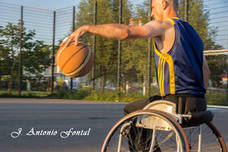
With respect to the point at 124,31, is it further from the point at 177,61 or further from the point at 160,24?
the point at 177,61

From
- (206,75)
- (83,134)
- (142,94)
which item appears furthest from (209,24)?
(206,75)

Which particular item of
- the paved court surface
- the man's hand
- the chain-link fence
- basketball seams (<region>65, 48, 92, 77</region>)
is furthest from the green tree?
the man's hand

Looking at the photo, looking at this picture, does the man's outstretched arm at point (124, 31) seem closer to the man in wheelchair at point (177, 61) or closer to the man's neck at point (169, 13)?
the man in wheelchair at point (177, 61)

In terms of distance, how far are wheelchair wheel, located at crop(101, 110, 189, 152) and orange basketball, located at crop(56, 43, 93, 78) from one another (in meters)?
0.84

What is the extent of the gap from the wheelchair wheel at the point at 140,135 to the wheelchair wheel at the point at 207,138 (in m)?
0.28

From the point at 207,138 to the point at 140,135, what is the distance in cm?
76

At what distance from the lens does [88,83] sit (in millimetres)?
19297

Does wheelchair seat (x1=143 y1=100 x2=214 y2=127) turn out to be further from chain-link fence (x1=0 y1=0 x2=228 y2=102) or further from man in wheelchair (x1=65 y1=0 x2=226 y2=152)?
chain-link fence (x1=0 y1=0 x2=228 y2=102)

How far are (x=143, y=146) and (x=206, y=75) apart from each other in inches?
34.8

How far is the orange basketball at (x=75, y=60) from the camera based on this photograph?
3344 millimetres

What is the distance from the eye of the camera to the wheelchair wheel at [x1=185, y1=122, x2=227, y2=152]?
10.7 ft

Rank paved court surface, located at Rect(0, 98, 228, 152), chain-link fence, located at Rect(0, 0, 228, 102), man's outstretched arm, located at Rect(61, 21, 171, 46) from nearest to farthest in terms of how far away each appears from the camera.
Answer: man's outstretched arm, located at Rect(61, 21, 171, 46) < paved court surface, located at Rect(0, 98, 228, 152) < chain-link fence, located at Rect(0, 0, 228, 102)

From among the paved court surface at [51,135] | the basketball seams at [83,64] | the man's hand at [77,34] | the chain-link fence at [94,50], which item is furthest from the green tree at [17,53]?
the man's hand at [77,34]

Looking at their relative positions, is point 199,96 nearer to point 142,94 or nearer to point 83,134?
point 83,134
